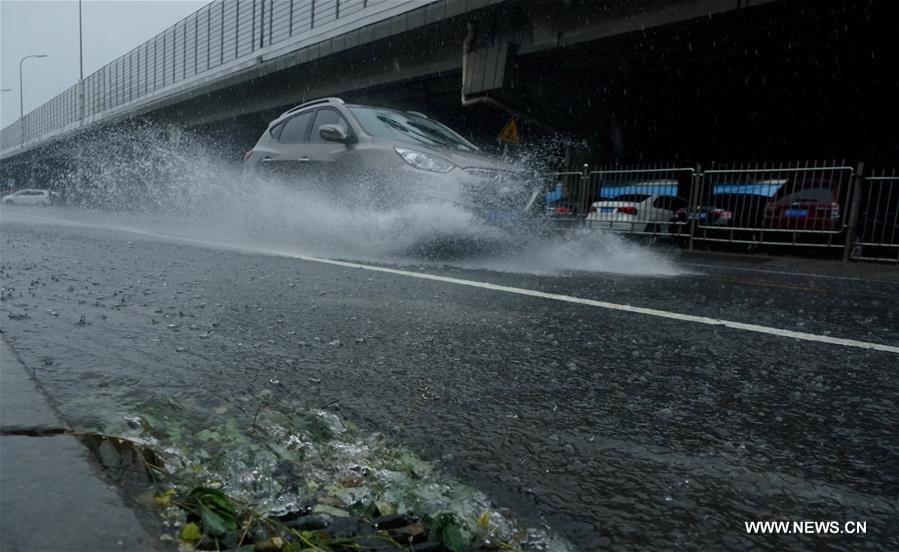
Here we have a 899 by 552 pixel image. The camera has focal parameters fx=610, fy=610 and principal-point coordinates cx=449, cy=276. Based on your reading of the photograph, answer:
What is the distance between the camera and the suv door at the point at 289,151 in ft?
28.3

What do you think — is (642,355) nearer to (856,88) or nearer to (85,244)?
(85,244)

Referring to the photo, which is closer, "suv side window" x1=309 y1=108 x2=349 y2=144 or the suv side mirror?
the suv side mirror

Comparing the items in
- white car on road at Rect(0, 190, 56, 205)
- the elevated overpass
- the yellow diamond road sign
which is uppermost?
the elevated overpass

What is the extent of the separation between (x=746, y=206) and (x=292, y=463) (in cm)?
1189

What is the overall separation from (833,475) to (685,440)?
1.30 feet

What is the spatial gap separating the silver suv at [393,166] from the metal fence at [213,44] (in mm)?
8776

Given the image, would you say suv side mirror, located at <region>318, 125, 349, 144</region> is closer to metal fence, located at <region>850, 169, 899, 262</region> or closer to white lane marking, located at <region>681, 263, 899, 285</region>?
white lane marking, located at <region>681, 263, 899, 285</region>

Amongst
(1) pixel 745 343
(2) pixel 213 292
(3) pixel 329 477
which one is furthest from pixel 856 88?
(3) pixel 329 477

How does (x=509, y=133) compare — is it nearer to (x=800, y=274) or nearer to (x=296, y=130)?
(x=296, y=130)

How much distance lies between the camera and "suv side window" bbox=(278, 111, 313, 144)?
29.4ft

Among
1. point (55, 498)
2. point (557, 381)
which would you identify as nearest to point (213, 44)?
point (557, 381)

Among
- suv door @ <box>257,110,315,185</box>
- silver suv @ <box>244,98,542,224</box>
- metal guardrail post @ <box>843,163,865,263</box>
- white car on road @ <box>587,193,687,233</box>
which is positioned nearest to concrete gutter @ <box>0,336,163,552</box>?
silver suv @ <box>244,98,542,224</box>

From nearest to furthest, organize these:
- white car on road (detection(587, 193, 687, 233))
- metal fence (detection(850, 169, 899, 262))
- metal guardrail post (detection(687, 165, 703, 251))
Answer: metal fence (detection(850, 169, 899, 262)) → metal guardrail post (detection(687, 165, 703, 251)) → white car on road (detection(587, 193, 687, 233))

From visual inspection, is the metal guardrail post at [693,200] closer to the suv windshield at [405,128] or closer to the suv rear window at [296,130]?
the suv windshield at [405,128]
